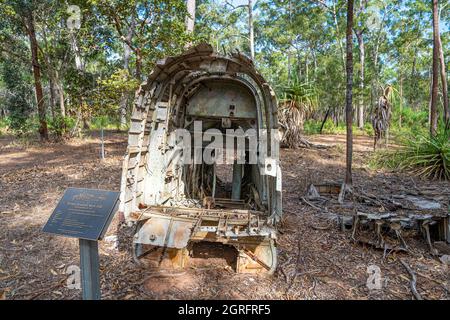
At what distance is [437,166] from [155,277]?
781 centimetres

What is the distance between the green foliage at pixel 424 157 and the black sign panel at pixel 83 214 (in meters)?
8.17

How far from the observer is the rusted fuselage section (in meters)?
3.55

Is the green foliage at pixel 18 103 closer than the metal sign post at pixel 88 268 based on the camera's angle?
No

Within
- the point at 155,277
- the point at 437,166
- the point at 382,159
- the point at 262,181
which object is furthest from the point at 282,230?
the point at 382,159

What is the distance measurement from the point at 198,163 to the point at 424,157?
21.4 feet

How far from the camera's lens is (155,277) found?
346 cm

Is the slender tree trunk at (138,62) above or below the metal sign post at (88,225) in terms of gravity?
above

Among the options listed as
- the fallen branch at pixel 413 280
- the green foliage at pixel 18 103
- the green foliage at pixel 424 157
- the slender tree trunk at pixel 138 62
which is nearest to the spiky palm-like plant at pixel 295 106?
the green foliage at pixel 424 157

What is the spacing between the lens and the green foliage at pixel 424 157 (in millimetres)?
7616

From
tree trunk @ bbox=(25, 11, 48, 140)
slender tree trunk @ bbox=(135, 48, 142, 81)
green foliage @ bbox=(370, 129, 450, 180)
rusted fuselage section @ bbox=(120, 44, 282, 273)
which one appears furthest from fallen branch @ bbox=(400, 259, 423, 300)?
tree trunk @ bbox=(25, 11, 48, 140)

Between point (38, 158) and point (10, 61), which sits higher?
point (10, 61)

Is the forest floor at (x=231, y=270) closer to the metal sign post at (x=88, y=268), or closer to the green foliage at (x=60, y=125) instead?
the metal sign post at (x=88, y=268)

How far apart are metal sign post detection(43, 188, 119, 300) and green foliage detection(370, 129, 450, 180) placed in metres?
8.19
